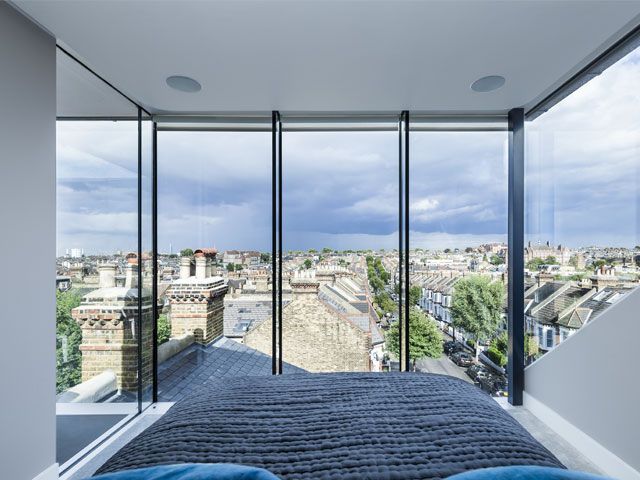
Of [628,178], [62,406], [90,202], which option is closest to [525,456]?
[628,178]

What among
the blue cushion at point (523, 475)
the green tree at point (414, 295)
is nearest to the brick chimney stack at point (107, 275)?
the green tree at point (414, 295)

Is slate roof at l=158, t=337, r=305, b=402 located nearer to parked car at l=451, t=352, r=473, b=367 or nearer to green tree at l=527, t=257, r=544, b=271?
parked car at l=451, t=352, r=473, b=367

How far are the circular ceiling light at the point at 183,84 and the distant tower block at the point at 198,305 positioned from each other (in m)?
1.48

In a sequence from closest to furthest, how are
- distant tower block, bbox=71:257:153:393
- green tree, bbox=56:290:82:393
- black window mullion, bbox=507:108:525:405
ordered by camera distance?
green tree, bbox=56:290:82:393
distant tower block, bbox=71:257:153:393
black window mullion, bbox=507:108:525:405

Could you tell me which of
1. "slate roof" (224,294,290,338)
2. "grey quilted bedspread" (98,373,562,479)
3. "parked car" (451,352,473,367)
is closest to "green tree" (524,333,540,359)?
"parked car" (451,352,473,367)

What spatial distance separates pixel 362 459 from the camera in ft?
3.25

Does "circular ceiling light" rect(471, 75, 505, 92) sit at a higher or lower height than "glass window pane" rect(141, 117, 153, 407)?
higher

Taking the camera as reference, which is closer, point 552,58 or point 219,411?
point 219,411

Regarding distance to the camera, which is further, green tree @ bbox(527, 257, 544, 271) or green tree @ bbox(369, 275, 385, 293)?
green tree @ bbox(369, 275, 385, 293)

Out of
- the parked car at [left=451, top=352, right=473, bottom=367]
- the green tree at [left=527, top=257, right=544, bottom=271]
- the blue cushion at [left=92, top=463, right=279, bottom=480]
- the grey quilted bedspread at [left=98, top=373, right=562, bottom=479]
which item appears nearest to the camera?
the blue cushion at [left=92, top=463, right=279, bottom=480]

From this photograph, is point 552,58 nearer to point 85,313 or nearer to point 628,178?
point 628,178

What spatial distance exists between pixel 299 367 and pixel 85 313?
1.82 m

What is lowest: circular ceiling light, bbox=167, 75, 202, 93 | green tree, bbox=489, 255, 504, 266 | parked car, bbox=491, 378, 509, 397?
parked car, bbox=491, 378, 509, 397

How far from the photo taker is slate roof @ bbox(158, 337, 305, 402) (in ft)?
10.3
